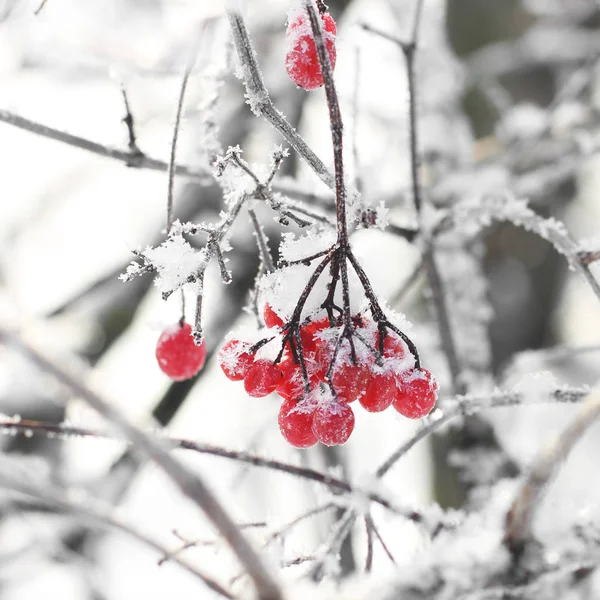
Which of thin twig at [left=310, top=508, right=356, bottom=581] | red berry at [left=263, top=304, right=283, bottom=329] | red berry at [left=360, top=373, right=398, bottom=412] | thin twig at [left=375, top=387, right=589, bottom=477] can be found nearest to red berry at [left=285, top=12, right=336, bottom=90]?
red berry at [left=263, top=304, right=283, bottom=329]

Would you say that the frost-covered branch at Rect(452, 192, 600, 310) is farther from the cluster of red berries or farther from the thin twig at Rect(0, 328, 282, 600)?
the thin twig at Rect(0, 328, 282, 600)

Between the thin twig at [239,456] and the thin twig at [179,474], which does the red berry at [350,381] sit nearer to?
the thin twig at [239,456]

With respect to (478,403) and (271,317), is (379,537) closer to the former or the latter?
(478,403)

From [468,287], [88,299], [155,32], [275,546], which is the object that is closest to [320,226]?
[275,546]

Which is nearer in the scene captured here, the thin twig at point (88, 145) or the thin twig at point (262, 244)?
the thin twig at point (262, 244)

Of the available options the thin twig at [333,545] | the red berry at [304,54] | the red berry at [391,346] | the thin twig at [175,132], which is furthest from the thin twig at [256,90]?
the thin twig at [333,545]

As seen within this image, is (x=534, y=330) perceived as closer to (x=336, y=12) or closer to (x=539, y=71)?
(x=539, y=71)
